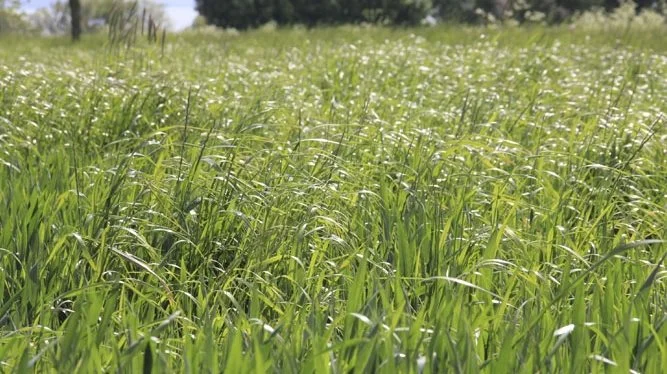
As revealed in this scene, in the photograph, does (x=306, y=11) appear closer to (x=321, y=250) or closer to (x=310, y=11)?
(x=310, y=11)

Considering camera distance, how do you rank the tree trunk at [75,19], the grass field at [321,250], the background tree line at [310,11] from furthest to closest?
1. the background tree line at [310,11]
2. the tree trunk at [75,19]
3. the grass field at [321,250]

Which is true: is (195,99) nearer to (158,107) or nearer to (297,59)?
(158,107)

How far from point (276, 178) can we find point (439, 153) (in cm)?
70

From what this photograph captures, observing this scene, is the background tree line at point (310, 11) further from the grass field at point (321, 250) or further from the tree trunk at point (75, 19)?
the grass field at point (321, 250)

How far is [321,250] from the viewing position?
7.85 feet

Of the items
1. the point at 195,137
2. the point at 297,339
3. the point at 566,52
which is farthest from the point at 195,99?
the point at 566,52

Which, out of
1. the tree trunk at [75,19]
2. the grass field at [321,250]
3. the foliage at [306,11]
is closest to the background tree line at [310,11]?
the foliage at [306,11]

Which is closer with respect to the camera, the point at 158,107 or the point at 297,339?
the point at 297,339

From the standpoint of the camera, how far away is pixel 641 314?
6.09 feet

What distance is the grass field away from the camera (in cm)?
168

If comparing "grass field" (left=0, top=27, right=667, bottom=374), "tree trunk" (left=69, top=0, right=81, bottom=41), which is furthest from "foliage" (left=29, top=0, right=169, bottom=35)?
"grass field" (left=0, top=27, right=667, bottom=374)

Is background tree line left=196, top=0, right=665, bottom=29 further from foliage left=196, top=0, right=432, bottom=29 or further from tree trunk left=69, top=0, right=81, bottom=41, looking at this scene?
tree trunk left=69, top=0, right=81, bottom=41

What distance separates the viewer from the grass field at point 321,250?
168cm

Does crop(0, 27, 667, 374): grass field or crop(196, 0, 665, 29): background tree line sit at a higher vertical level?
crop(0, 27, 667, 374): grass field
